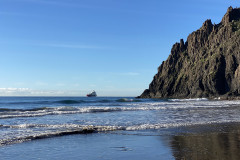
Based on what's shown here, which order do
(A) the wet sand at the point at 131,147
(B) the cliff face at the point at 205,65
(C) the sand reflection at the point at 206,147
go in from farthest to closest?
(B) the cliff face at the point at 205,65 < (A) the wet sand at the point at 131,147 < (C) the sand reflection at the point at 206,147

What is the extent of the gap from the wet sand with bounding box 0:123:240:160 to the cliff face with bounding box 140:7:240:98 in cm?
9398

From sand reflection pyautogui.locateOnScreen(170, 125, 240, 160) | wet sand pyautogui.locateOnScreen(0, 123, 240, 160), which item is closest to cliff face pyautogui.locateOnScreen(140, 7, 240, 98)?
sand reflection pyautogui.locateOnScreen(170, 125, 240, 160)

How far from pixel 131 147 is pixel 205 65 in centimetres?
11649

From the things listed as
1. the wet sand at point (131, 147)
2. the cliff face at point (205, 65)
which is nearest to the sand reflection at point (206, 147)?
the wet sand at point (131, 147)

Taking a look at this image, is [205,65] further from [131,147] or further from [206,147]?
[131,147]

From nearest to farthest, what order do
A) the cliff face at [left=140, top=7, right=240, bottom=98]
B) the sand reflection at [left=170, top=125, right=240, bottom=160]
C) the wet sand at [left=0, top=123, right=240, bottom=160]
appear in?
the sand reflection at [left=170, top=125, right=240, bottom=160] → the wet sand at [left=0, top=123, right=240, bottom=160] → the cliff face at [left=140, top=7, right=240, bottom=98]

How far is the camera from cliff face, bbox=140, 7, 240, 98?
107562 millimetres

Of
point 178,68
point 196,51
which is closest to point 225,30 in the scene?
point 196,51

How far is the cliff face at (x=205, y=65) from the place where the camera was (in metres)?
108

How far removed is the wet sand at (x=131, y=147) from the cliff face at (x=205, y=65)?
94.0 m

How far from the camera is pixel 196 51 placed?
14525 cm

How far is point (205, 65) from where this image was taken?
120 meters

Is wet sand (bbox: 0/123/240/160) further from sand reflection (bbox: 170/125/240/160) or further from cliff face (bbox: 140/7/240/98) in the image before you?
cliff face (bbox: 140/7/240/98)

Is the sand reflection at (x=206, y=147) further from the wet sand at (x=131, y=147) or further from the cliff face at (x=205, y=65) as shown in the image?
the cliff face at (x=205, y=65)
